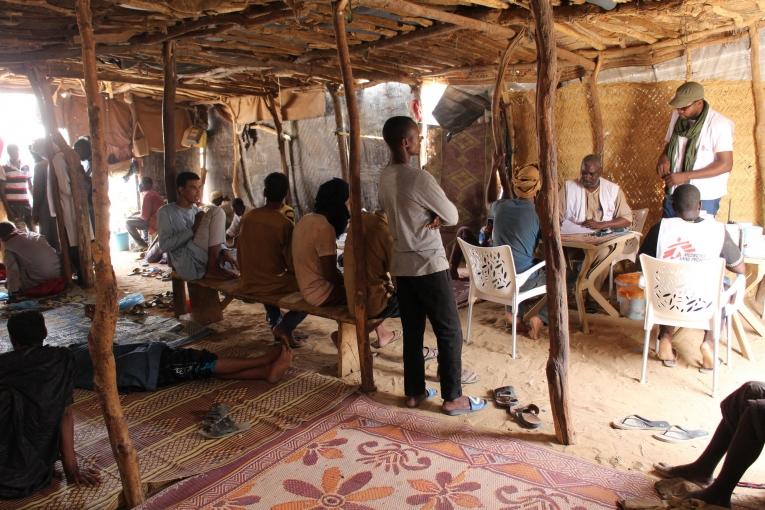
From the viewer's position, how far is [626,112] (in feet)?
21.1

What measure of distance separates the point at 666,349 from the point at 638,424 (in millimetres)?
1167

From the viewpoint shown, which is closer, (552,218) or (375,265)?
(552,218)

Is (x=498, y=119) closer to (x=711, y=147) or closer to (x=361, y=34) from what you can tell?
(x=361, y=34)

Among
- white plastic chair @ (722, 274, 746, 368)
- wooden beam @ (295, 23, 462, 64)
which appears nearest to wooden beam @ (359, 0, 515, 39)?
wooden beam @ (295, 23, 462, 64)

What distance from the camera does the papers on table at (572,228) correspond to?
16.9 feet

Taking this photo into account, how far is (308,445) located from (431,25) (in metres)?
3.98

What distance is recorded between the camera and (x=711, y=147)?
15.6 feet

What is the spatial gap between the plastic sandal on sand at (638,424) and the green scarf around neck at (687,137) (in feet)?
9.01

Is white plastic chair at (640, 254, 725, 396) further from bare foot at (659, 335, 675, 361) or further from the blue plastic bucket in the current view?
the blue plastic bucket

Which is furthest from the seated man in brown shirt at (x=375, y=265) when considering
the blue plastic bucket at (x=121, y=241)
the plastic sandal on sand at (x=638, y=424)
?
the blue plastic bucket at (x=121, y=241)

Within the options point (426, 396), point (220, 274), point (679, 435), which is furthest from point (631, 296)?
point (220, 274)

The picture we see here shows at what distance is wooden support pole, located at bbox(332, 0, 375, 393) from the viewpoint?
3436mm

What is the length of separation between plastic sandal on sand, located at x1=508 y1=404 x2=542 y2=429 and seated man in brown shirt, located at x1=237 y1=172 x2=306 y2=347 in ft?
6.33

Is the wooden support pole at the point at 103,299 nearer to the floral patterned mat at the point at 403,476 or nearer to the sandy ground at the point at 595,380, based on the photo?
the floral patterned mat at the point at 403,476
